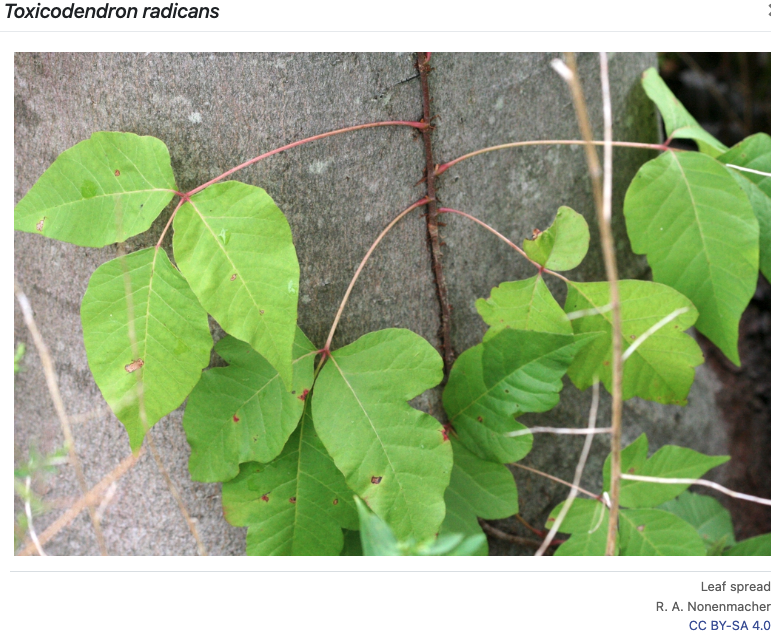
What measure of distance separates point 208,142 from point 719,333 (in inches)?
33.1

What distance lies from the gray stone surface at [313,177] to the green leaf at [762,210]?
236mm

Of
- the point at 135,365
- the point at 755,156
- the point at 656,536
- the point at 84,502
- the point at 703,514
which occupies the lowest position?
the point at 703,514

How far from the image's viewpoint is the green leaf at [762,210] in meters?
0.91

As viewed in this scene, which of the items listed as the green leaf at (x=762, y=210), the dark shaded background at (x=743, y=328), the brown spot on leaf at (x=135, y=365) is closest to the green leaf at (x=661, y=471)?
the green leaf at (x=762, y=210)

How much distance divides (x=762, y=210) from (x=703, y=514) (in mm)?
749

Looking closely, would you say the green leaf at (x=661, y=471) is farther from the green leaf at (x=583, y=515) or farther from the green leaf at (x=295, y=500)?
the green leaf at (x=295, y=500)

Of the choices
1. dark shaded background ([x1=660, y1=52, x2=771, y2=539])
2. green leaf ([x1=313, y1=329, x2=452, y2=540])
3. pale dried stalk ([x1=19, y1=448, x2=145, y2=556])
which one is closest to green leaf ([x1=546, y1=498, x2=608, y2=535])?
green leaf ([x1=313, y1=329, x2=452, y2=540])

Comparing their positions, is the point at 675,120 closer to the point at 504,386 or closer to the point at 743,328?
the point at 504,386

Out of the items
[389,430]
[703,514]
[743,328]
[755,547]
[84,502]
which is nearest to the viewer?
[389,430]

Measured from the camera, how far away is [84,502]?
96 cm

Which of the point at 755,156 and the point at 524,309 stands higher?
the point at 755,156

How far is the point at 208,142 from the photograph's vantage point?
80 centimetres

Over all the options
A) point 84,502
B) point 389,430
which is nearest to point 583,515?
point 389,430
